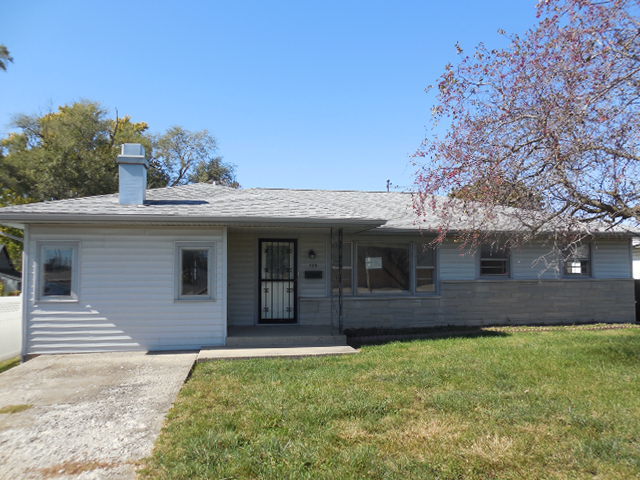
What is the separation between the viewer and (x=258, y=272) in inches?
411

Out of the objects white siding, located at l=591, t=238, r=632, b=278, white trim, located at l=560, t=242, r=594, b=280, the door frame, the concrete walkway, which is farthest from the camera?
white siding, located at l=591, t=238, r=632, b=278

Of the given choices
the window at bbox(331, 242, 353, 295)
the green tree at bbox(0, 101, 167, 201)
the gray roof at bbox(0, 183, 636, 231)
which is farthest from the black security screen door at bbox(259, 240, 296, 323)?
the green tree at bbox(0, 101, 167, 201)

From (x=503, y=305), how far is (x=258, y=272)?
6443 millimetres

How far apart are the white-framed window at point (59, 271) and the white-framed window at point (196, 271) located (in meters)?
1.93

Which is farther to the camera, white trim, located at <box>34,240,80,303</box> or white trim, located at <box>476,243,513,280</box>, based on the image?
white trim, located at <box>476,243,513,280</box>

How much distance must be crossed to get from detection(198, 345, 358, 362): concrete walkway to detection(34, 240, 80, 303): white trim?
2674mm

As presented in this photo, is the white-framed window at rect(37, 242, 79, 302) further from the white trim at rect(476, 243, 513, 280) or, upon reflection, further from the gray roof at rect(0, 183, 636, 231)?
the white trim at rect(476, 243, 513, 280)

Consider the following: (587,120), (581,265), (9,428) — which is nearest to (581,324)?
(581,265)

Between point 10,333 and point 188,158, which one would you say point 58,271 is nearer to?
point 10,333

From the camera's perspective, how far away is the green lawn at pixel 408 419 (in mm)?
3680

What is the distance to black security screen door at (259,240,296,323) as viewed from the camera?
10.5m

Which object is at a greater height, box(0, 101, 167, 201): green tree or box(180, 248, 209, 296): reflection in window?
box(0, 101, 167, 201): green tree

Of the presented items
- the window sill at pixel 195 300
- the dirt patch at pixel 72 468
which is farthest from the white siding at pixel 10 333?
the dirt patch at pixel 72 468

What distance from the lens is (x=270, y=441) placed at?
4113mm
